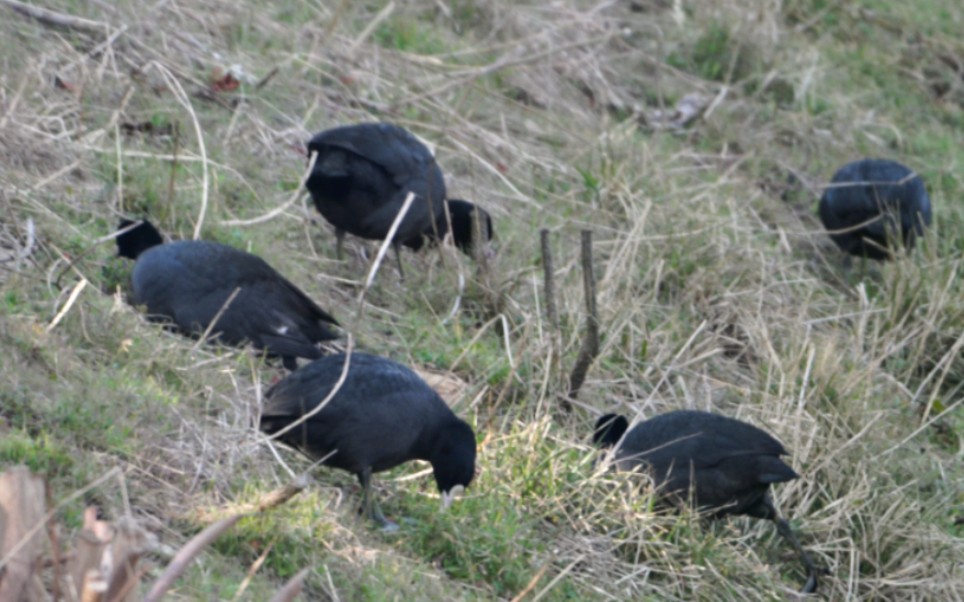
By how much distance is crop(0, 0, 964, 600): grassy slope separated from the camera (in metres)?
4.79

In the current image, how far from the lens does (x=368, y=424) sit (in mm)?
4938

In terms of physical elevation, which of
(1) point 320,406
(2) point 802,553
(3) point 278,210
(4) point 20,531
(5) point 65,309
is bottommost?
(2) point 802,553

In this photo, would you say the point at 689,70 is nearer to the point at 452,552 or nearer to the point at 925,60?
the point at 925,60

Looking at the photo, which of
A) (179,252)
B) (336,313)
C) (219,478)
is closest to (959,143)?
(336,313)

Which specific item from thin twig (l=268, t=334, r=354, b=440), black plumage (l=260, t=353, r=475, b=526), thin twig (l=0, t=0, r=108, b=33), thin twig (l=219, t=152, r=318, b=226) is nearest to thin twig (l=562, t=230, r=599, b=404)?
black plumage (l=260, t=353, r=475, b=526)

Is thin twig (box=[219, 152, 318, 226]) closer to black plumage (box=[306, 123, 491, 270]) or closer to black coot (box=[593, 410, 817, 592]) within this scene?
black plumage (box=[306, 123, 491, 270])

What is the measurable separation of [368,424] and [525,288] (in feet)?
7.90

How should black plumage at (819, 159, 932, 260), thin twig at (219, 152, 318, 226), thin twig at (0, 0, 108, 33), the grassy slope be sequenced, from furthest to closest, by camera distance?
black plumage at (819, 159, 932, 260) < thin twig at (0, 0, 108, 33) < thin twig at (219, 152, 318, 226) < the grassy slope

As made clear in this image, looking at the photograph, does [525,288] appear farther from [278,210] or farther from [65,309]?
[65,309]

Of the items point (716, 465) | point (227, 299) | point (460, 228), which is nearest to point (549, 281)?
point (716, 465)

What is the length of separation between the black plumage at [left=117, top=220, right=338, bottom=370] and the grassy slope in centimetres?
17

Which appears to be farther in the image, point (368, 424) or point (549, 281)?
point (549, 281)

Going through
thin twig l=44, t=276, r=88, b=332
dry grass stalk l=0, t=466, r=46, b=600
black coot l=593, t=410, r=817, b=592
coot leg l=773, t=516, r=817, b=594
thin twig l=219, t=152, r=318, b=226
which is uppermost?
dry grass stalk l=0, t=466, r=46, b=600

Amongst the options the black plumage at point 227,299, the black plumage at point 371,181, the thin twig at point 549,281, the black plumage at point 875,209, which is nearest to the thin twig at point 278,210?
the black plumage at point 371,181
